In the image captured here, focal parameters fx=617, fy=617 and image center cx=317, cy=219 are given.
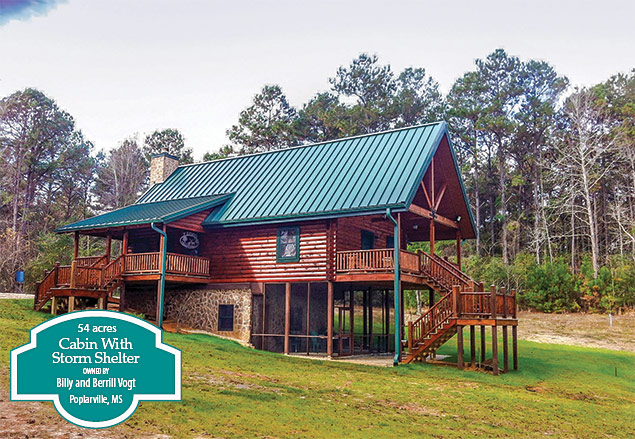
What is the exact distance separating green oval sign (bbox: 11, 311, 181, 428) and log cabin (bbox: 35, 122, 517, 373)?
14244mm

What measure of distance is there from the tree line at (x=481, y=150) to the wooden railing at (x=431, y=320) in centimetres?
2196

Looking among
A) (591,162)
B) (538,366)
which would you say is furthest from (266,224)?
(591,162)

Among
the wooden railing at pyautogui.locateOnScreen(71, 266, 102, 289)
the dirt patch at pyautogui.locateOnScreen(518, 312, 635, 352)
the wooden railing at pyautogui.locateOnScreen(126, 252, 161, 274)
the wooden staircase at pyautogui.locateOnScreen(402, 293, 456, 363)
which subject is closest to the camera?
the wooden staircase at pyautogui.locateOnScreen(402, 293, 456, 363)

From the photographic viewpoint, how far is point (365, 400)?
41.8ft

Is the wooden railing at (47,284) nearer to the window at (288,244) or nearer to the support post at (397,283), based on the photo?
the window at (288,244)

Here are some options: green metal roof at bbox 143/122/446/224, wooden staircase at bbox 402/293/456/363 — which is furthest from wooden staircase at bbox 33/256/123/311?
wooden staircase at bbox 402/293/456/363

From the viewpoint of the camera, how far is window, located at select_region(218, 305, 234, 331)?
80.7 feet

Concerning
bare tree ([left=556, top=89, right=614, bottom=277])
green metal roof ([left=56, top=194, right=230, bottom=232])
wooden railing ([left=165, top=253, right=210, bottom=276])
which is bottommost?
wooden railing ([left=165, top=253, right=210, bottom=276])

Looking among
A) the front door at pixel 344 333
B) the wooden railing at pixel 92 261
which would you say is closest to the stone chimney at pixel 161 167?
the wooden railing at pixel 92 261

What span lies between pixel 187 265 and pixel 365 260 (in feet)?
23.5

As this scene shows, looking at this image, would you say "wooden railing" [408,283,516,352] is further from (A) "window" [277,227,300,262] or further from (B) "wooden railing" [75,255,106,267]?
(B) "wooden railing" [75,255,106,267]

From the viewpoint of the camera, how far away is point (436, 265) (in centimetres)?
2209

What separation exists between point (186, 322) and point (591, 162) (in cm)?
3209

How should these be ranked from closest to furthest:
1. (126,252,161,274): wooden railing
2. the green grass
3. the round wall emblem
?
the green grass < (126,252,161,274): wooden railing < the round wall emblem
